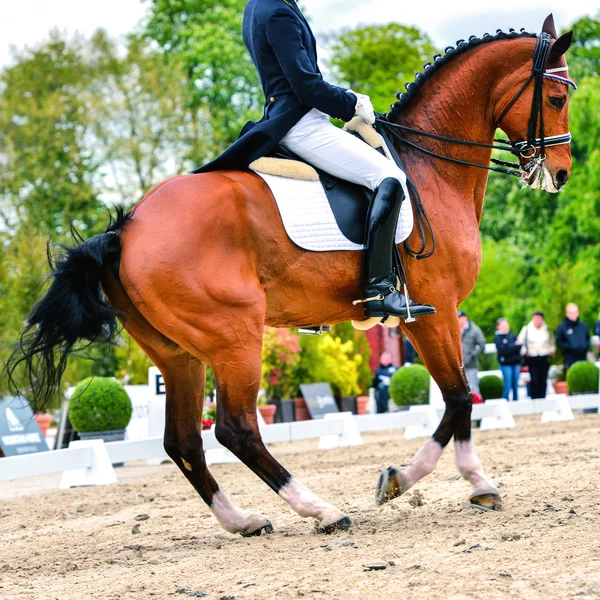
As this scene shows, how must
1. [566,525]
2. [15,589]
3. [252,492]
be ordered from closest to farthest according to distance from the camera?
1. [15,589]
2. [566,525]
3. [252,492]

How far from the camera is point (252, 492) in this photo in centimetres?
891

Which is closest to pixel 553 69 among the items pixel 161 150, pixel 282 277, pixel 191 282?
pixel 282 277

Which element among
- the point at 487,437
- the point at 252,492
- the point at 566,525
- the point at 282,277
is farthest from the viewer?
the point at 487,437

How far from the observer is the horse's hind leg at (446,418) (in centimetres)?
634

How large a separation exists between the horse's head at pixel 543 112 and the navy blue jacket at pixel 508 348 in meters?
13.0

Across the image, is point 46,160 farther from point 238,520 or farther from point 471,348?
point 238,520

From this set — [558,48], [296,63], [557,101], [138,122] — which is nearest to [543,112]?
[557,101]

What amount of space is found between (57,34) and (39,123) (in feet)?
15.6

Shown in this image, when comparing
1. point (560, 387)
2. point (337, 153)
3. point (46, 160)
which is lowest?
point (560, 387)

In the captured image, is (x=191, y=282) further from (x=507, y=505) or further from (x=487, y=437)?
(x=487, y=437)

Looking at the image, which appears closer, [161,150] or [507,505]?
[507,505]

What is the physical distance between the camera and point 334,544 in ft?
17.4

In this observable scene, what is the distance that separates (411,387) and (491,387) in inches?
94.7

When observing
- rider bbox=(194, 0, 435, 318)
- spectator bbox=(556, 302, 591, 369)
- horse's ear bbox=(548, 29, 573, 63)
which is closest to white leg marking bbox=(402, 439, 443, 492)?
rider bbox=(194, 0, 435, 318)
